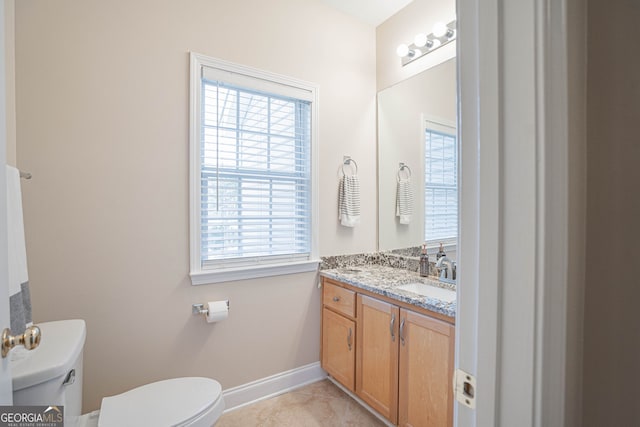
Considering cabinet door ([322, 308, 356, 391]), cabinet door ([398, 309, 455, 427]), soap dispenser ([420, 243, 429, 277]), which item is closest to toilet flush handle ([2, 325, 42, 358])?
cabinet door ([398, 309, 455, 427])

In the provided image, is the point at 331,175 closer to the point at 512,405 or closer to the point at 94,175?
the point at 94,175

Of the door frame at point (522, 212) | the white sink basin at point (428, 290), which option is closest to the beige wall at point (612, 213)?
the door frame at point (522, 212)

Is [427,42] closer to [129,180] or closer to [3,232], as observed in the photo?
[129,180]

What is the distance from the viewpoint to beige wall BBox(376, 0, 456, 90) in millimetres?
1981

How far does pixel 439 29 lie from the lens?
1.95 m

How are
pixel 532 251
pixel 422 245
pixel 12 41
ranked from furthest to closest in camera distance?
pixel 422 245, pixel 12 41, pixel 532 251

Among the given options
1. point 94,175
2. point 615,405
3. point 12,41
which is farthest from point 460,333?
point 12,41

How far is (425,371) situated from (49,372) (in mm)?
1502

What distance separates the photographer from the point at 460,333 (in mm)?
555

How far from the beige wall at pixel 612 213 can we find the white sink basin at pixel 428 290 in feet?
3.92

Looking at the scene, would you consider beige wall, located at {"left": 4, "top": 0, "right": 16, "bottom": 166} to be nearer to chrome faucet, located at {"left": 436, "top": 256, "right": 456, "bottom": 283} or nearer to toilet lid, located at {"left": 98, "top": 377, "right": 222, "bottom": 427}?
toilet lid, located at {"left": 98, "top": 377, "right": 222, "bottom": 427}

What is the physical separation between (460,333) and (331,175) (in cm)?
184

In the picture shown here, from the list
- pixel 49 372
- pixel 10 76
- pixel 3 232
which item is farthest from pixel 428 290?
pixel 10 76

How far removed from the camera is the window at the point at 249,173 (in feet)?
5.94
